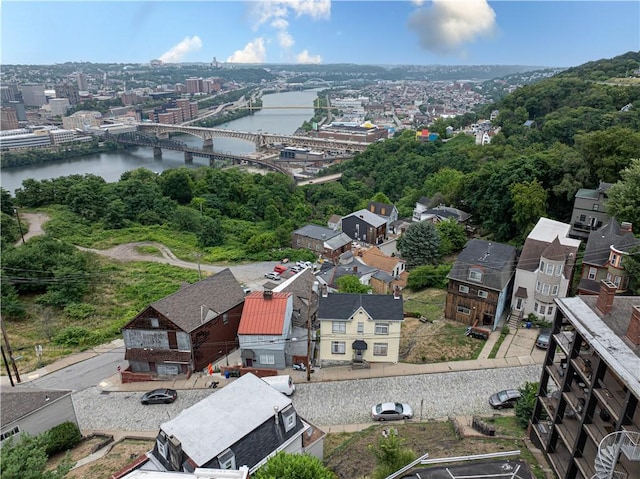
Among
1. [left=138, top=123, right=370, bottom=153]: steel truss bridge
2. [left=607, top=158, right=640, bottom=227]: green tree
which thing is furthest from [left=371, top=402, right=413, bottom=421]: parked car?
[left=138, top=123, right=370, bottom=153]: steel truss bridge

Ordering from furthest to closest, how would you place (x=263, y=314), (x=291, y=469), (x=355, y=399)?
(x=263, y=314) < (x=355, y=399) < (x=291, y=469)

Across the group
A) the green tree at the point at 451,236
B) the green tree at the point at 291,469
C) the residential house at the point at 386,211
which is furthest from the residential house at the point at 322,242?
the green tree at the point at 291,469

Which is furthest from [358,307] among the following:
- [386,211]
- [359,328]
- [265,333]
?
[386,211]

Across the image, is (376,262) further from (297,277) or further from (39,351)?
(39,351)

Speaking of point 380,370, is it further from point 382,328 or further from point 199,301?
point 199,301

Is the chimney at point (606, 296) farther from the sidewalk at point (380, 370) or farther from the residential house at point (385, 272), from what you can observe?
the residential house at point (385, 272)

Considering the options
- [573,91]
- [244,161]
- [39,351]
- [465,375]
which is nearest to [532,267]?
[465,375]
